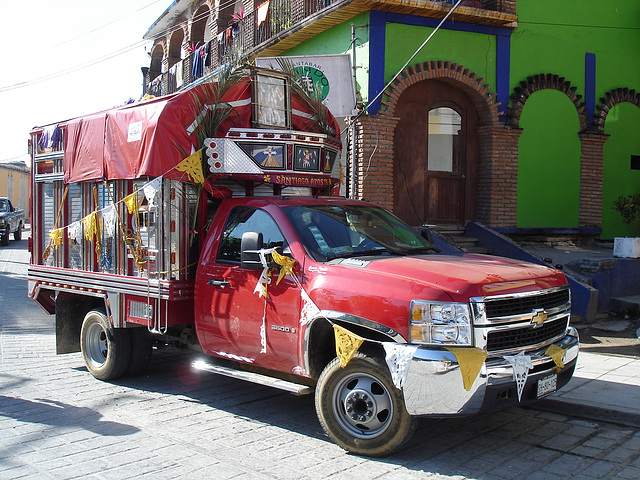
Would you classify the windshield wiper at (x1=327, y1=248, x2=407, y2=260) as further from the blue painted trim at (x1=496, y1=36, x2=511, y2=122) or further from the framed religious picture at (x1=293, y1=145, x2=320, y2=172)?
the blue painted trim at (x1=496, y1=36, x2=511, y2=122)

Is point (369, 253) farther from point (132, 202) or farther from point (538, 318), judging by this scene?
point (132, 202)

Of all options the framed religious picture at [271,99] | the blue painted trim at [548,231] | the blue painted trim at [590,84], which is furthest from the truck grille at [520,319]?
the blue painted trim at [590,84]

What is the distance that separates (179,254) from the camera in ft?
20.8

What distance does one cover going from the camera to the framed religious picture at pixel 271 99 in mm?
6863

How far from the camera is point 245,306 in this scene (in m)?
5.63

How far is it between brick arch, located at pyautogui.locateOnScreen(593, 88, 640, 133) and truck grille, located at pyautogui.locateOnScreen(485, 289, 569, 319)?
10351 mm

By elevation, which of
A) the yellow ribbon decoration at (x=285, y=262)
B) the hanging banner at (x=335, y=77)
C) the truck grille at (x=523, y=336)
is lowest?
the truck grille at (x=523, y=336)

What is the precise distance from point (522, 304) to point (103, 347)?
4.89 meters

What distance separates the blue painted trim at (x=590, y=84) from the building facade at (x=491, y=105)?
3 cm

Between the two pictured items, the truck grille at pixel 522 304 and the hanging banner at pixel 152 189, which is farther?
the hanging banner at pixel 152 189

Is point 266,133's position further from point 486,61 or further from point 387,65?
point 486,61

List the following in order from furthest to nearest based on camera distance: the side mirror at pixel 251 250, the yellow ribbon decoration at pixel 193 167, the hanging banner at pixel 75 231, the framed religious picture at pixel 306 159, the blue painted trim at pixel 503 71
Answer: the blue painted trim at pixel 503 71, the hanging banner at pixel 75 231, the framed religious picture at pixel 306 159, the yellow ribbon decoration at pixel 193 167, the side mirror at pixel 251 250

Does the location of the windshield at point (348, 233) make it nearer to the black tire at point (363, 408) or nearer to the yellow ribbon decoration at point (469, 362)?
the black tire at point (363, 408)

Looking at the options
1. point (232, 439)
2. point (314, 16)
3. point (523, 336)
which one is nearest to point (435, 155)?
point (314, 16)
